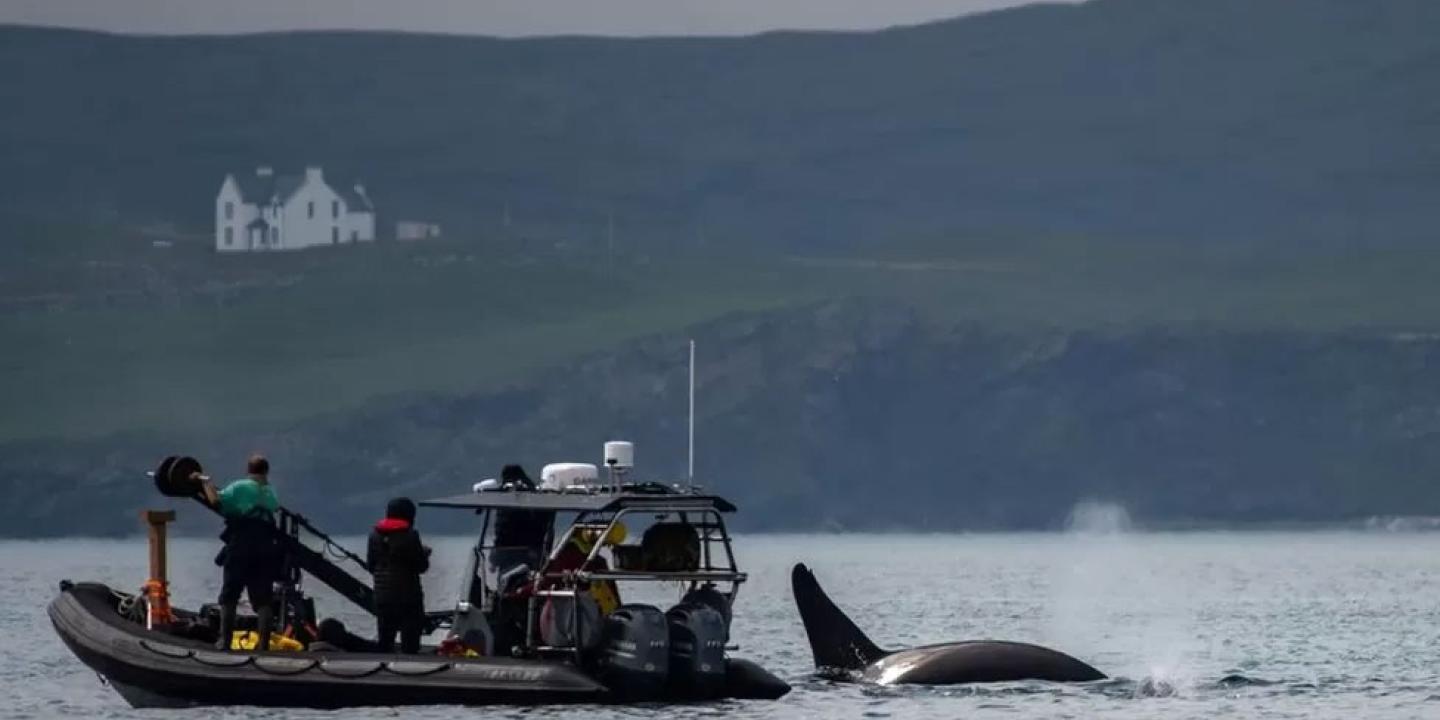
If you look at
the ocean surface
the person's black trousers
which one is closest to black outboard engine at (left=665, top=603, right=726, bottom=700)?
the ocean surface

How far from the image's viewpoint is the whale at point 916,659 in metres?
50.1

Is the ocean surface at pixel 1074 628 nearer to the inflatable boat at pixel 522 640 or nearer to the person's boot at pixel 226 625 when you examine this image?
the inflatable boat at pixel 522 640

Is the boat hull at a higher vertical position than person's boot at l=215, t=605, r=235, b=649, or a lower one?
lower

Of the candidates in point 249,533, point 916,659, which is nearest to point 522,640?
point 249,533

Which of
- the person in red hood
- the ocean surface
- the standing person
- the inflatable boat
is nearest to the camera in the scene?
the inflatable boat

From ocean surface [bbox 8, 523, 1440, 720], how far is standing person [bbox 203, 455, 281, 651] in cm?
194

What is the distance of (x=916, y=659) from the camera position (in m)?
50.2

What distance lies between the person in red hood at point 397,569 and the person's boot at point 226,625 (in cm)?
198

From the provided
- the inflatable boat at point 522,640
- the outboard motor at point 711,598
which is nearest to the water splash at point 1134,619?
the outboard motor at point 711,598

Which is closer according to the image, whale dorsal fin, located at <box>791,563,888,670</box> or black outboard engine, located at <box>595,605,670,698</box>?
black outboard engine, located at <box>595,605,670,698</box>

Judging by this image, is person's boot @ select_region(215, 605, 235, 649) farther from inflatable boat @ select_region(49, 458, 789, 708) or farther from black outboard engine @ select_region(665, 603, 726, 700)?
black outboard engine @ select_region(665, 603, 726, 700)

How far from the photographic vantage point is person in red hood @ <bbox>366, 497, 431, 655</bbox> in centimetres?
4341

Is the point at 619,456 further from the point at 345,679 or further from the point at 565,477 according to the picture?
the point at 345,679

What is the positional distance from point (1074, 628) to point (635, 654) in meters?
36.6
